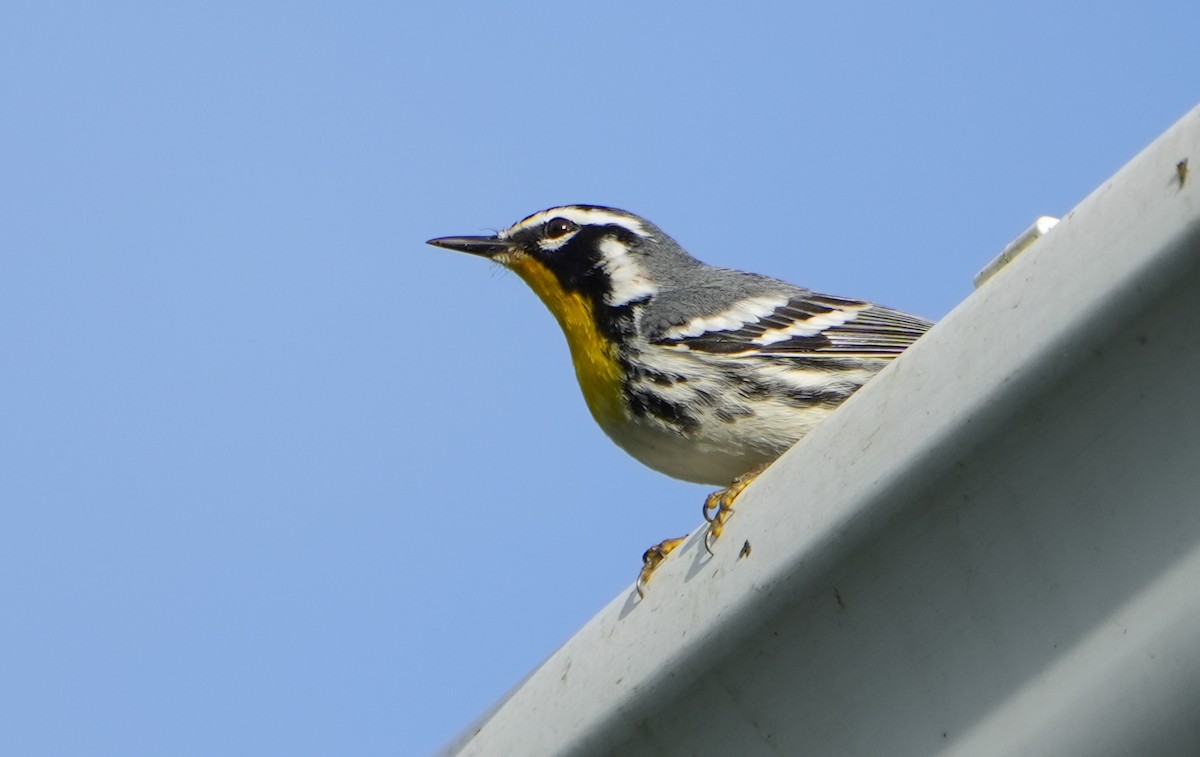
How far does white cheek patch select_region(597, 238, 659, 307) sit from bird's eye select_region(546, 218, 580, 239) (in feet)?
0.60

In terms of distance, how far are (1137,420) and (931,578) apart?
1.40 feet

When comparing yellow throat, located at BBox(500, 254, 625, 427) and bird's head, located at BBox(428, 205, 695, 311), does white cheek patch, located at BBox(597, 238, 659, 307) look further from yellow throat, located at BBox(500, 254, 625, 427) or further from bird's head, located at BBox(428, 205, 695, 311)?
yellow throat, located at BBox(500, 254, 625, 427)

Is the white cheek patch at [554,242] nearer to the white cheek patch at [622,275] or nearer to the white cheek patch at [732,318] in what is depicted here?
the white cheek patch at [622,275]

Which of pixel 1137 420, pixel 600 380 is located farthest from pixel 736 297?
pixel 1137 420

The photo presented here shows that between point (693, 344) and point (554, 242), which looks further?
point (554, 242)

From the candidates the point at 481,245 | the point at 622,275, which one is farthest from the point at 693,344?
the point at 481,245

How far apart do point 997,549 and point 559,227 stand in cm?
506

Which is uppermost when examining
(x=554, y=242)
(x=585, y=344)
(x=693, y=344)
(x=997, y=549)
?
(x=554, y=242)

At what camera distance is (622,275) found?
683cm

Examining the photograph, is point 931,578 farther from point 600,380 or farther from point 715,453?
point 600,380

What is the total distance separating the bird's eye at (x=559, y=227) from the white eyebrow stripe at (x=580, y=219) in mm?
18

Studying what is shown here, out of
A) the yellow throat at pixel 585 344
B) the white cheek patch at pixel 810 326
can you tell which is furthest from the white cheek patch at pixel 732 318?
the yellow throat at pixel 585 344

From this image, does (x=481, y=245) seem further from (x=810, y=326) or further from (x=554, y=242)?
(x=810, y=326)

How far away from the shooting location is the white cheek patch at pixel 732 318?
5836 mm
